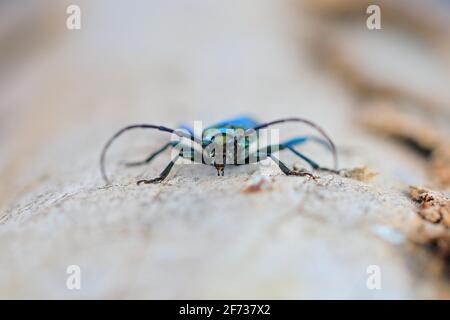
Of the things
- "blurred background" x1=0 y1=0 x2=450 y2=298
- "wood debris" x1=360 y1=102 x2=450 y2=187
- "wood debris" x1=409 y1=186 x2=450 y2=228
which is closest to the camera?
"blurred background" x1=0 y1=0 x2=450 y2=298

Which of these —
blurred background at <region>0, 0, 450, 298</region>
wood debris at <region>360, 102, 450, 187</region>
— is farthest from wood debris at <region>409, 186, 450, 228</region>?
wood debris at <region>360, 102, 450, 187</region>

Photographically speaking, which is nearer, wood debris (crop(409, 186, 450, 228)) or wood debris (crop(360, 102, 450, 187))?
wood debris (crop(409, 186, 450, 228))

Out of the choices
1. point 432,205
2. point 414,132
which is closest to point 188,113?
point 414,132

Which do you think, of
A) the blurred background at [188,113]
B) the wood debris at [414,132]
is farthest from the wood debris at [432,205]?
the wood debris at [414,132]

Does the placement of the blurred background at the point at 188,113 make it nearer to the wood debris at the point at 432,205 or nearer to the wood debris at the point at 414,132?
the wood debris at the point at 414,132

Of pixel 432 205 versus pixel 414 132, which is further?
pixel 414 132

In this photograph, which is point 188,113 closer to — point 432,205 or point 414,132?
point 414,132

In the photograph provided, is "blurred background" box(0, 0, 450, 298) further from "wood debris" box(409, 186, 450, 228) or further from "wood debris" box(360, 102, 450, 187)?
"wood debris" box(409, 186, 450, 228)

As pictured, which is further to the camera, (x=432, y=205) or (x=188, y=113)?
(x=188, y=113)

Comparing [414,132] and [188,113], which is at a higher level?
[188,113]
